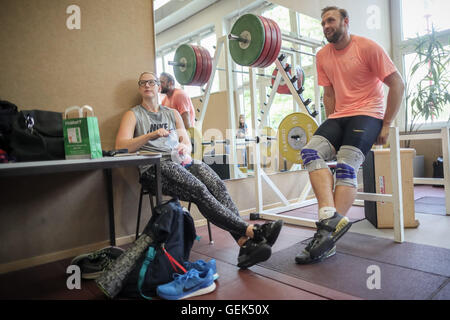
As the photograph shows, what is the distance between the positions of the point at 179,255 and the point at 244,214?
5.08 ft

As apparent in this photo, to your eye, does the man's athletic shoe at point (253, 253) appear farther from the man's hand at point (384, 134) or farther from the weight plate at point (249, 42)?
the weight plate at point (249, 42)

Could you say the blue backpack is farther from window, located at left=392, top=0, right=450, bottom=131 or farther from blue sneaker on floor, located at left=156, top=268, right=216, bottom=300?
window, located at left=392, top=0, right=450, bottom=131

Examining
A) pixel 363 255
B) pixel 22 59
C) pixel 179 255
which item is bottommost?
pixel 363 255

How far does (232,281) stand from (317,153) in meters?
0.91

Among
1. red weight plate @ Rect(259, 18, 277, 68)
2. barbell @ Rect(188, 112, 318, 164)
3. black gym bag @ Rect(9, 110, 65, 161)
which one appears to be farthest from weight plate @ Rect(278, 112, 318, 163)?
black gym bag @ Rect(9, 110, 65, 161)

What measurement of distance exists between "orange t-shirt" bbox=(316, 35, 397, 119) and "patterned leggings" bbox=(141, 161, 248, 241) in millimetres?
933

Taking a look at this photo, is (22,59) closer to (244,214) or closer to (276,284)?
(276,284)

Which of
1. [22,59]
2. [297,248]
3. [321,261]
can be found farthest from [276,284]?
[22,59]

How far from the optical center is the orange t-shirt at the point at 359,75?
75.7 inches

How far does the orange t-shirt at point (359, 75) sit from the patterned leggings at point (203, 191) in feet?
3.06

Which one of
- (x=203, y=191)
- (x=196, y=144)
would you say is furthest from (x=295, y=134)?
(x=203, y=191)

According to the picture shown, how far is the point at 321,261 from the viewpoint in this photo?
5.64 ft

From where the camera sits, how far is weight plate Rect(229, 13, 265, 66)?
2.57 m

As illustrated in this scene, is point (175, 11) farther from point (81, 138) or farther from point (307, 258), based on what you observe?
point (307, 258)
